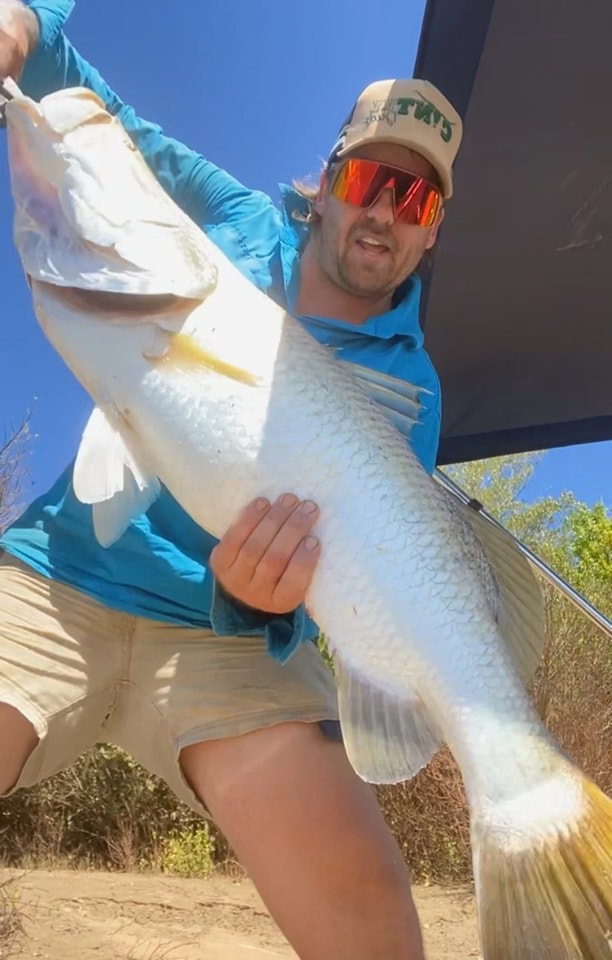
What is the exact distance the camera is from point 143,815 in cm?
863

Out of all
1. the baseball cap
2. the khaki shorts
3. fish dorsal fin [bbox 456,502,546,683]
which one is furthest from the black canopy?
the khaki shorts

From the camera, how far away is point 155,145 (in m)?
2.76

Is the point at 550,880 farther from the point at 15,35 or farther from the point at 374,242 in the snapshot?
the point at 15,35

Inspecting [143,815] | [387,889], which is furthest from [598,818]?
[143,815]

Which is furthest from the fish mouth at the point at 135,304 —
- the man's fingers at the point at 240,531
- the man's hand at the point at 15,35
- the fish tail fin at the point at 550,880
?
the fish tail fin at the point at 550,880

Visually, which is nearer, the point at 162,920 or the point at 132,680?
the point at 132,680

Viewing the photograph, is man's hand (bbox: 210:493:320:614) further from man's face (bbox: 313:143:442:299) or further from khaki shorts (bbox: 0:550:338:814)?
man's face (bbox: 313:143:442:299)

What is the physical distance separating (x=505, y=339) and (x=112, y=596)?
2.75m

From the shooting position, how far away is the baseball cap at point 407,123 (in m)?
2.85

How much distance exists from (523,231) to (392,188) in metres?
1.42

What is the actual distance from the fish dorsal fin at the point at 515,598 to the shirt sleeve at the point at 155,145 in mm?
1270

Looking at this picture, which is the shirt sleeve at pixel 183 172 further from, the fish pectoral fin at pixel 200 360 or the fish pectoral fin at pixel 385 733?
the fish pectoral fin at pixel 200 360

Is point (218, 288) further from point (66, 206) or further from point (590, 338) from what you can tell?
point (590, 338)

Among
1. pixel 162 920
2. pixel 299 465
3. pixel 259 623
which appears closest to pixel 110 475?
pixel 299 465
